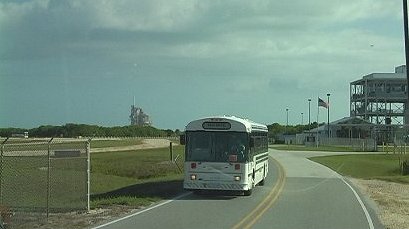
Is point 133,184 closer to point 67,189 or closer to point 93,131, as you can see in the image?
point 67,189

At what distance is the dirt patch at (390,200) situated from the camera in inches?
653

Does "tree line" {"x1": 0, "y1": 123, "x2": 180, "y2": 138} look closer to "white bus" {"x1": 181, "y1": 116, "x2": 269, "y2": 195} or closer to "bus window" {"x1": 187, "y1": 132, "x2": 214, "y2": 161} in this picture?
"bus window" {"x1": 187, "y1": 132, "x2": 214, "y2": 161}

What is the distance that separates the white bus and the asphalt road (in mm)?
537

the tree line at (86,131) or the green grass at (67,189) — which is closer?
the green grass at (67,189)

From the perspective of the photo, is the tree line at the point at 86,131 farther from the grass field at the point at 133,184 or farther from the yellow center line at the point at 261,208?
the yellow center line at the point at 261,208

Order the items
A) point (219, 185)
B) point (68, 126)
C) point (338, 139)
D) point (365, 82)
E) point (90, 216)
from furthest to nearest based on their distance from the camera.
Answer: point (365, 82), point (338, 139), point (68, 126), point (219, 185), point (90, 216)

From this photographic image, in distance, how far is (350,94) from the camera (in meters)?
128

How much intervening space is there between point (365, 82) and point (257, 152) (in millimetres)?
95366

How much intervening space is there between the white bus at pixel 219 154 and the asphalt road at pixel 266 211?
54cm

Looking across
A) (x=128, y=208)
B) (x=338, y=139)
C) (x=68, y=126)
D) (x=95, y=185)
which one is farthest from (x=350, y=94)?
(x=128, y=208)

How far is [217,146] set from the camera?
74.1 feet

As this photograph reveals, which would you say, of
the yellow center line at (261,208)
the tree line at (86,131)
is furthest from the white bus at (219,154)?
the tree line at (86,131)

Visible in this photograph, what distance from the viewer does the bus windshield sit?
2233 cm

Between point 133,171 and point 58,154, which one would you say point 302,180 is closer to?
point 133,171
